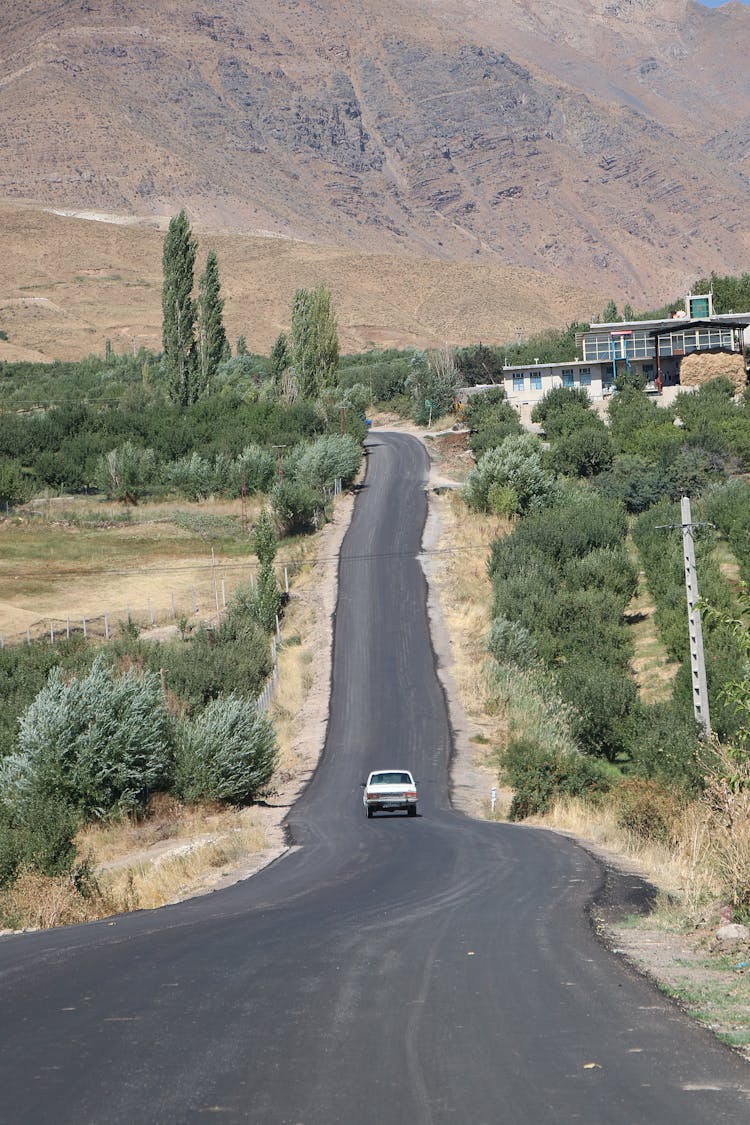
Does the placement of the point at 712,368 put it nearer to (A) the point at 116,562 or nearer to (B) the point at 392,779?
(A) the point at 116,562

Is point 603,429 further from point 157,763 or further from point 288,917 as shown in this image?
point 288,917

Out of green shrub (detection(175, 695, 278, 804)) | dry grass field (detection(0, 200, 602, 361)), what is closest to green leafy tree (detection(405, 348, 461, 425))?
dry grass field (detection(0, 200, 602, 361))

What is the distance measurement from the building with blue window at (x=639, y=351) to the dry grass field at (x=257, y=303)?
7187cm

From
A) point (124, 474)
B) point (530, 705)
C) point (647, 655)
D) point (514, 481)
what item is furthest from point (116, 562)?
point (530, 705)

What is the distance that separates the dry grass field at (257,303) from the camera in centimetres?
16550

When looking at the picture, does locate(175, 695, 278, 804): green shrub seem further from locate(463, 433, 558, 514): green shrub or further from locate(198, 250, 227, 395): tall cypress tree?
locate(198, 250, 227, 395): tall cypress tree

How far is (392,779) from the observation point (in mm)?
29859

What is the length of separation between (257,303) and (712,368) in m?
107

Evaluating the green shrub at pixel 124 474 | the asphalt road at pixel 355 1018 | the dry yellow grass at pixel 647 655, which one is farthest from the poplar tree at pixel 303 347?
the asphalt road at pixel 355 1018

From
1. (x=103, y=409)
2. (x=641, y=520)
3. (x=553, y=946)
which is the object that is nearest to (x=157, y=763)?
(x=553, y=946)

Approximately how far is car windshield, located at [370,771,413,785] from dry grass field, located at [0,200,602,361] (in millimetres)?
130406

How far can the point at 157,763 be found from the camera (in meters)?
28.9

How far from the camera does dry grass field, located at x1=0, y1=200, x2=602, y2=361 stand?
165500mm

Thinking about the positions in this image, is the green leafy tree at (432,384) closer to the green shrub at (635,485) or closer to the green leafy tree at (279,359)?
the green leafy tree at (279,359)
